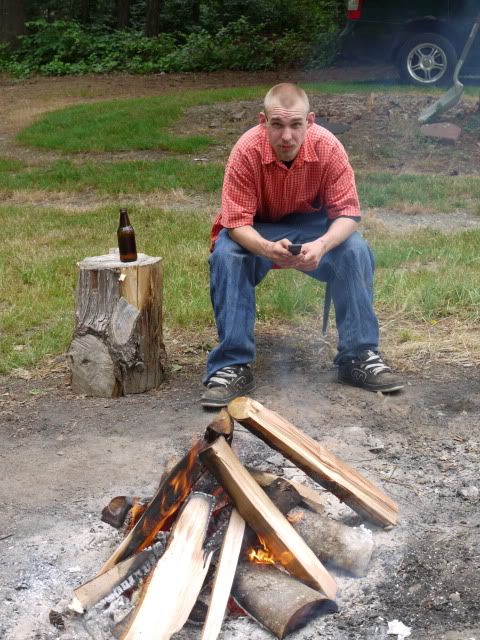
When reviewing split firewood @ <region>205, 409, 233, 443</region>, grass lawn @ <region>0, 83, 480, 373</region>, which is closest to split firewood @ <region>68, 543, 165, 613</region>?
split firewood @ <region>205, 409, 233, 443</region>

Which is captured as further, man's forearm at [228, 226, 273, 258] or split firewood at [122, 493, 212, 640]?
man's forearm at [228, 226, 273, 258]

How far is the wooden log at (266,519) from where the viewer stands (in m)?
3.00

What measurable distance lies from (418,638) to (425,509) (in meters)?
0.80

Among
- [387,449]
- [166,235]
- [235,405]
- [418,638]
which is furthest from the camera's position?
[166,235]

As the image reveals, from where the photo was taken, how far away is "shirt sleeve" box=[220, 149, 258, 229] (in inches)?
185

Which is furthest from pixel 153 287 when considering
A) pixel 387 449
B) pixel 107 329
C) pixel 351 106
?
pixel 351 106

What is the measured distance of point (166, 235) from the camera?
8.06m

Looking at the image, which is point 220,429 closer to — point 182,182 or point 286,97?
point 286,97

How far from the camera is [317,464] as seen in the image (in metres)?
3.38

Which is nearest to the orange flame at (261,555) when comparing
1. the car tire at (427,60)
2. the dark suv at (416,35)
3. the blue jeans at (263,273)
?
the blue jeans at (263,273)

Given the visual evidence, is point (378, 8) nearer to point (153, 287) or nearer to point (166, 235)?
point (166, 235)

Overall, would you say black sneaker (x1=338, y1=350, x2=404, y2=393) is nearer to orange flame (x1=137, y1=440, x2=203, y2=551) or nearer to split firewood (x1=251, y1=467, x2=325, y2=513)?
split firewood (x1=251, y1=467, x2=325, y2=513)

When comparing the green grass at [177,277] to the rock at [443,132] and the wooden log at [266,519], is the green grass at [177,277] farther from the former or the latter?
the rock at [443,132]

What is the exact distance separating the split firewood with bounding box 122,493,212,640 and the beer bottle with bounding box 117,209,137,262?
6.65ft
